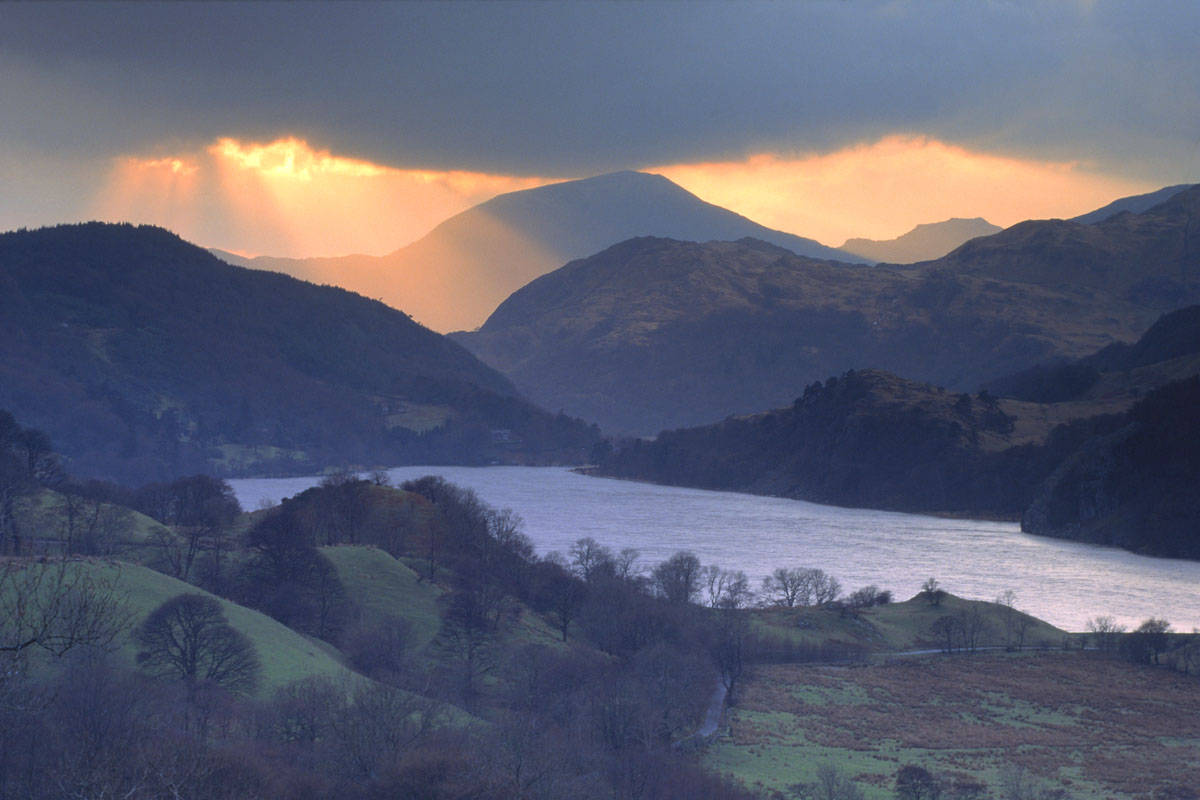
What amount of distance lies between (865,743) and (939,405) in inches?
5279

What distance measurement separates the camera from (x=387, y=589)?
49.6 meters

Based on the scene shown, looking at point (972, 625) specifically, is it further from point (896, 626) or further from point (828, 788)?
point (828, 788)

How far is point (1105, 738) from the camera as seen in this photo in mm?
41906

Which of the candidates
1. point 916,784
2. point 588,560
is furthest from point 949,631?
point 916,784

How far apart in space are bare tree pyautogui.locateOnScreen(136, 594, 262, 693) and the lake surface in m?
49.5

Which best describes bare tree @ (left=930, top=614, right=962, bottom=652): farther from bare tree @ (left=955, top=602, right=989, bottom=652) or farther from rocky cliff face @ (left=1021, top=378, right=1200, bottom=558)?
rocky cliff face @ (left=1021, top=378, right=1200, bottom=558)

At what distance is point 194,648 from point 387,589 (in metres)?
16.8

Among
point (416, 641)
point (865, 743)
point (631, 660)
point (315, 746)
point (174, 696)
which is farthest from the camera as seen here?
point (631, 660)

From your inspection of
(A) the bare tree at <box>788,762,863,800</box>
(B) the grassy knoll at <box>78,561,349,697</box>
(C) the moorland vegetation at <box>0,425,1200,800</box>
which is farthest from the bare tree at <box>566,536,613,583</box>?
(A) the bare tree at <box>788,762,863,800</box>

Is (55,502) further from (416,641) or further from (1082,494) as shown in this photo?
(1082,494)

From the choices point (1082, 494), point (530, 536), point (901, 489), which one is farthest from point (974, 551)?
point (901, 489)

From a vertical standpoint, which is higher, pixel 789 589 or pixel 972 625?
pixel 972 625

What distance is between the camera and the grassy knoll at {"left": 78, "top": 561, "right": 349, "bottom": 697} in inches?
1341

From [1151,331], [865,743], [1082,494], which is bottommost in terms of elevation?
[865,743]
